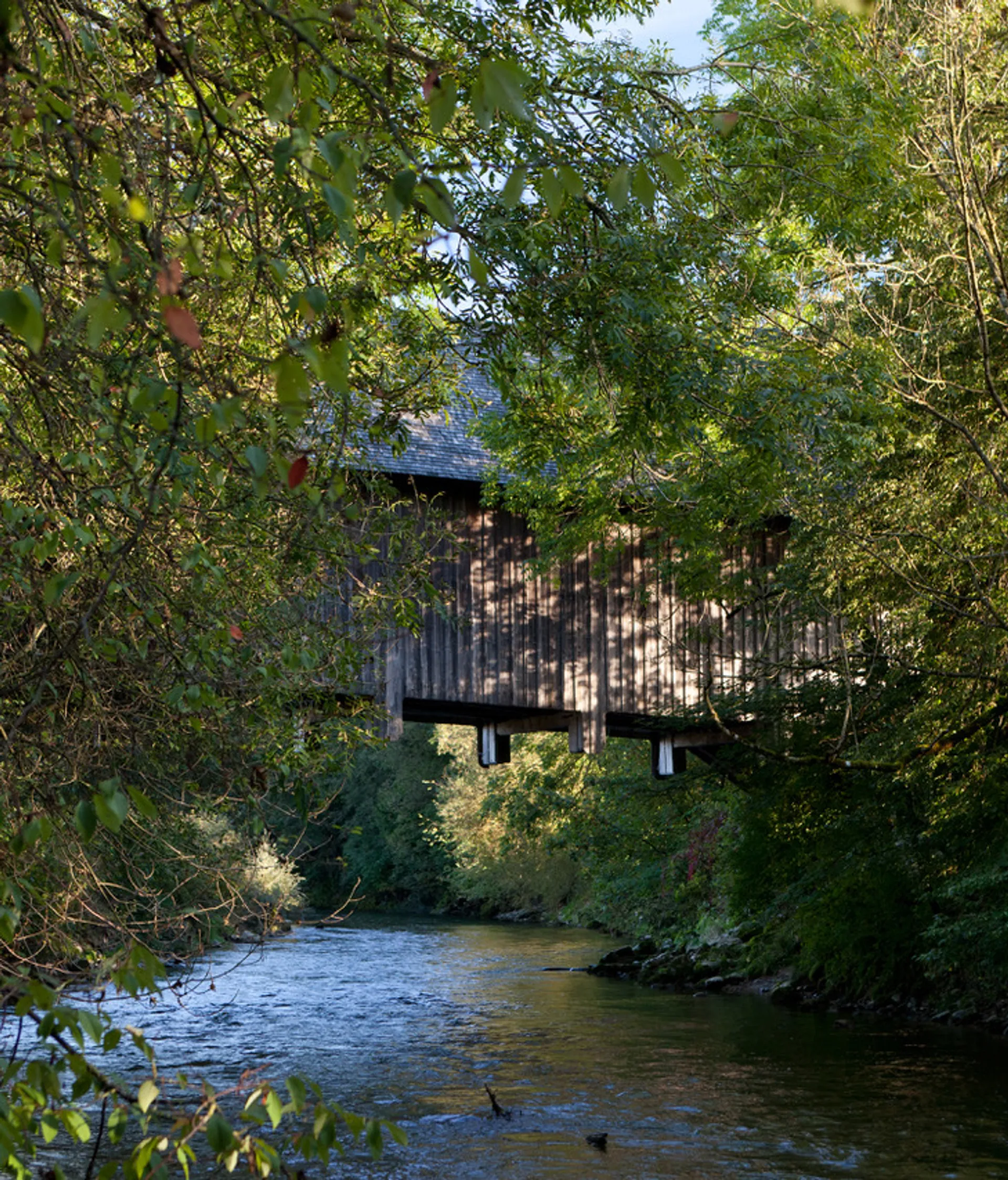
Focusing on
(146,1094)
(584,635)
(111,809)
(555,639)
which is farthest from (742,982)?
Result: (111,809)

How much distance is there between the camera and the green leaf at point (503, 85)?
1335 millimetres

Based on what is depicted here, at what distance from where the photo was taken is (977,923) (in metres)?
9.27

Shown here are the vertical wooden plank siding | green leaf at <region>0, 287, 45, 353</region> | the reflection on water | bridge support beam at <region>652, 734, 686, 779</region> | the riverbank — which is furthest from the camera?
bridge support beam at <region>652, 734, 686, 779</region>

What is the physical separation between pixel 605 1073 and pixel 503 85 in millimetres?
9796

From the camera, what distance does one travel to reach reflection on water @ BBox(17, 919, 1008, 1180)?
751cm

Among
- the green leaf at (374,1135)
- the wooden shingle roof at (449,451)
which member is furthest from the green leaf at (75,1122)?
the wooden shingle roof at (449,451)

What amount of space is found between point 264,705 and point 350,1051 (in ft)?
23.6

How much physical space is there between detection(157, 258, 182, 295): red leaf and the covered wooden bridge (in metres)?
9.58

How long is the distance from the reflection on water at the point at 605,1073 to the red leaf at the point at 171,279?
17.9ft

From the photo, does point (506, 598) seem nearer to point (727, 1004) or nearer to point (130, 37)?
point (727, 1004)

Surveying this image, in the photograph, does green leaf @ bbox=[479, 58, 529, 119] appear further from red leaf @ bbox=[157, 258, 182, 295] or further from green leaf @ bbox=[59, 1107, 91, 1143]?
green leaf @ bbox=[59, 1107, 91, 1143]

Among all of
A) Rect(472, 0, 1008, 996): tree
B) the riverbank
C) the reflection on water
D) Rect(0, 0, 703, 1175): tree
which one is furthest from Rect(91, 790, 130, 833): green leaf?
the riverbank

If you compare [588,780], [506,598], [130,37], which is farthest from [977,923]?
[588,780]

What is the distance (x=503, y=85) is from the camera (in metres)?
1.34
